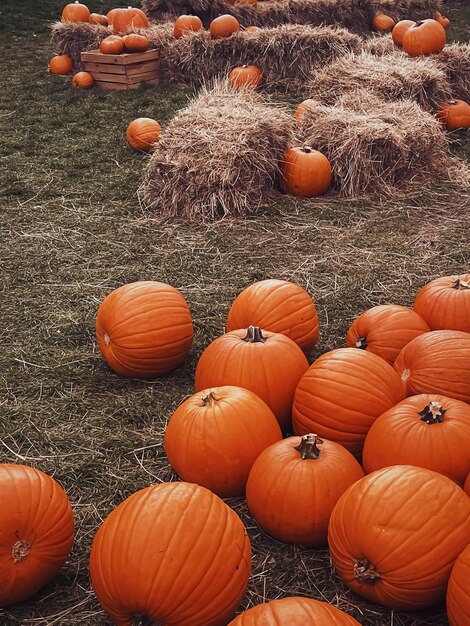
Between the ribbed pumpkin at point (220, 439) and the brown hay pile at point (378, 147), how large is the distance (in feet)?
12.7

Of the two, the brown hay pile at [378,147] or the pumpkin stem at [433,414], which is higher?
the pumpkin stem at [433,414]

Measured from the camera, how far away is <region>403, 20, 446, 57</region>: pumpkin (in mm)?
9617

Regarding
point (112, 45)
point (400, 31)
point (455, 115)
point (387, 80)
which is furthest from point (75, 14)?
point (455, 115)

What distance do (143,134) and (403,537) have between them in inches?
243

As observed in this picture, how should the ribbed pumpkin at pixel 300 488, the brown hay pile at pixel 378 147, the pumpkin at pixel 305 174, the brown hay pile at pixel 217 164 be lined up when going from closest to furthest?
the ribbed pumpkin at pixel 300 488, the brown hay pile at pixel 217 164, the pumpkin at pixel 305 174, the brown hay pile at pixel 378 147

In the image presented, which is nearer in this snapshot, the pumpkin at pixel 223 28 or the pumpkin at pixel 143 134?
the pumpkin at pixel 143 134

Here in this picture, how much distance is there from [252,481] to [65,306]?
2.24 metres

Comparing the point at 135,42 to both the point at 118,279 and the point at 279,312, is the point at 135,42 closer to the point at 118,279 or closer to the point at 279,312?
the point at 118,279

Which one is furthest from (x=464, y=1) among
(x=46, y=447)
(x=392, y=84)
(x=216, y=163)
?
(x=46, y=447)

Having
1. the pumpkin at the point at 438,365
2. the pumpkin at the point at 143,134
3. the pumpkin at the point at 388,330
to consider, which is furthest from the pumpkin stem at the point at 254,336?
the pumpkin at the point at 143,134

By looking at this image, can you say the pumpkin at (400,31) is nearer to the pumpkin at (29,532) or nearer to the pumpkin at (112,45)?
the pumpkin at (112,45)

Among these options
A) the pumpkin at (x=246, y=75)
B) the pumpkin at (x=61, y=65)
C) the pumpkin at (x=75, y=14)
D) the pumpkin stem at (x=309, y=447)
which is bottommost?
the pumpkin at (x=246, y=75)

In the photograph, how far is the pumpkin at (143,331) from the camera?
353cm

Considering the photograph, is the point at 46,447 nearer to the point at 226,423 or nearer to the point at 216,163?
the point at 226,423
